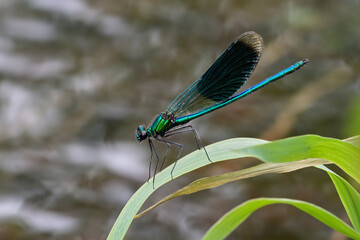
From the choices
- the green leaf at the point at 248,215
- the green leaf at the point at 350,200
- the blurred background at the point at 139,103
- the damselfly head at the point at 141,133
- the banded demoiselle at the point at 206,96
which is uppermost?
the blurred background at the point at 139,103

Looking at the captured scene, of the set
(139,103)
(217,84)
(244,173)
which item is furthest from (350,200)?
(139,103)

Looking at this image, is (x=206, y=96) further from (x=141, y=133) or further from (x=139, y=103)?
(x=139, y=103)

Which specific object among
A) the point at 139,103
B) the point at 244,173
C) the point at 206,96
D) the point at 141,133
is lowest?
the point at 244,173

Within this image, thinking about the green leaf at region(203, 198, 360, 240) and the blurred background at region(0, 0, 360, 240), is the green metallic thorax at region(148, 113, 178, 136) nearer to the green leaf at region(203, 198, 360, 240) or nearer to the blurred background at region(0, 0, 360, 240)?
the green leaf at region(203, 198, 360, 240)

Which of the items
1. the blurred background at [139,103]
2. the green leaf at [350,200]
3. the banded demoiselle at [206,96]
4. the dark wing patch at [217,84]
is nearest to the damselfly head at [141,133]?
the banded demoiselle at [206,96]

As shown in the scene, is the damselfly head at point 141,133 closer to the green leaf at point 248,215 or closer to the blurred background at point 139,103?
the green leaf at point 248,215

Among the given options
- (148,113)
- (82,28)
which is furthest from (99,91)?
(82,28)

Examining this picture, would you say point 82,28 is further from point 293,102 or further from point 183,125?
point 183,125

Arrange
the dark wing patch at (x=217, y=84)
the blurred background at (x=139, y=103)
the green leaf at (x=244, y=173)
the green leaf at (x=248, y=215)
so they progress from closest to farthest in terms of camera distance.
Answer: the green leaf at (x=248, y=215), the green leaf at (x=244, y=173), the dark wing patch at (x=217, y=84), the blurred background at (x=139, y=103)
